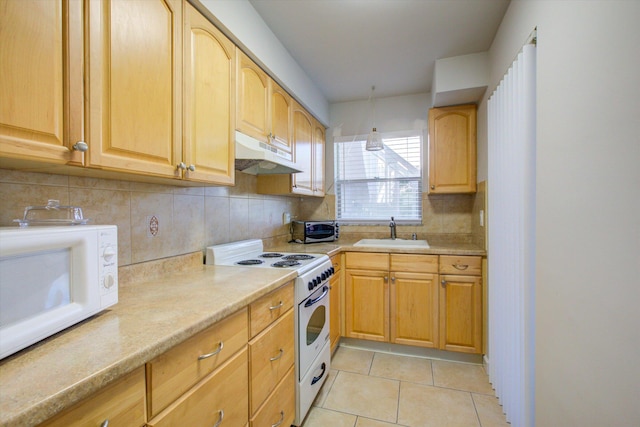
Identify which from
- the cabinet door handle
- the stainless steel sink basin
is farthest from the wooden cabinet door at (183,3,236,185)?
the stainless steel sink basin

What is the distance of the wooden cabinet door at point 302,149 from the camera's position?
8.03ft

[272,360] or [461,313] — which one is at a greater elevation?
[272,360]

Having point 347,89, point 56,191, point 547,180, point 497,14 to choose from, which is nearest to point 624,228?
point 547,180

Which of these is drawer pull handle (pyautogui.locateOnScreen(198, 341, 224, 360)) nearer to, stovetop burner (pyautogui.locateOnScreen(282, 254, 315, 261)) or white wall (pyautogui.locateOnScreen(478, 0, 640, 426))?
stovetop burner (pyautogui.locateOnScreen(282, 254, 315, 261))

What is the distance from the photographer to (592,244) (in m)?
0.86

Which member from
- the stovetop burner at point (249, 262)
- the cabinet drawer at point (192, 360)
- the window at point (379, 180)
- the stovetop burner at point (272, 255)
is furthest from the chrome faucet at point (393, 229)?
the cabinet drawer at point (192, 360)

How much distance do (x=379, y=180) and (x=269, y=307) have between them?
223cm

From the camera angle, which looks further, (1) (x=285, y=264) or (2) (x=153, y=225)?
(1) (x=285, y=264)

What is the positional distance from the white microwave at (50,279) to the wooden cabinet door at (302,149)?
1.65 metres

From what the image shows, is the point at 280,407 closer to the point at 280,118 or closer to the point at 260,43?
the point at 280,118

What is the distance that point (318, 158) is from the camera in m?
3.02

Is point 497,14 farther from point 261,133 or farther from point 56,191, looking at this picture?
point 56,191

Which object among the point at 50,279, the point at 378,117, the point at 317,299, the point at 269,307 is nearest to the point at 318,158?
the point at 378,117

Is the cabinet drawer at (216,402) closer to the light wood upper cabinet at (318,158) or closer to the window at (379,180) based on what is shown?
the light wood upper cabinet at (318,158)
